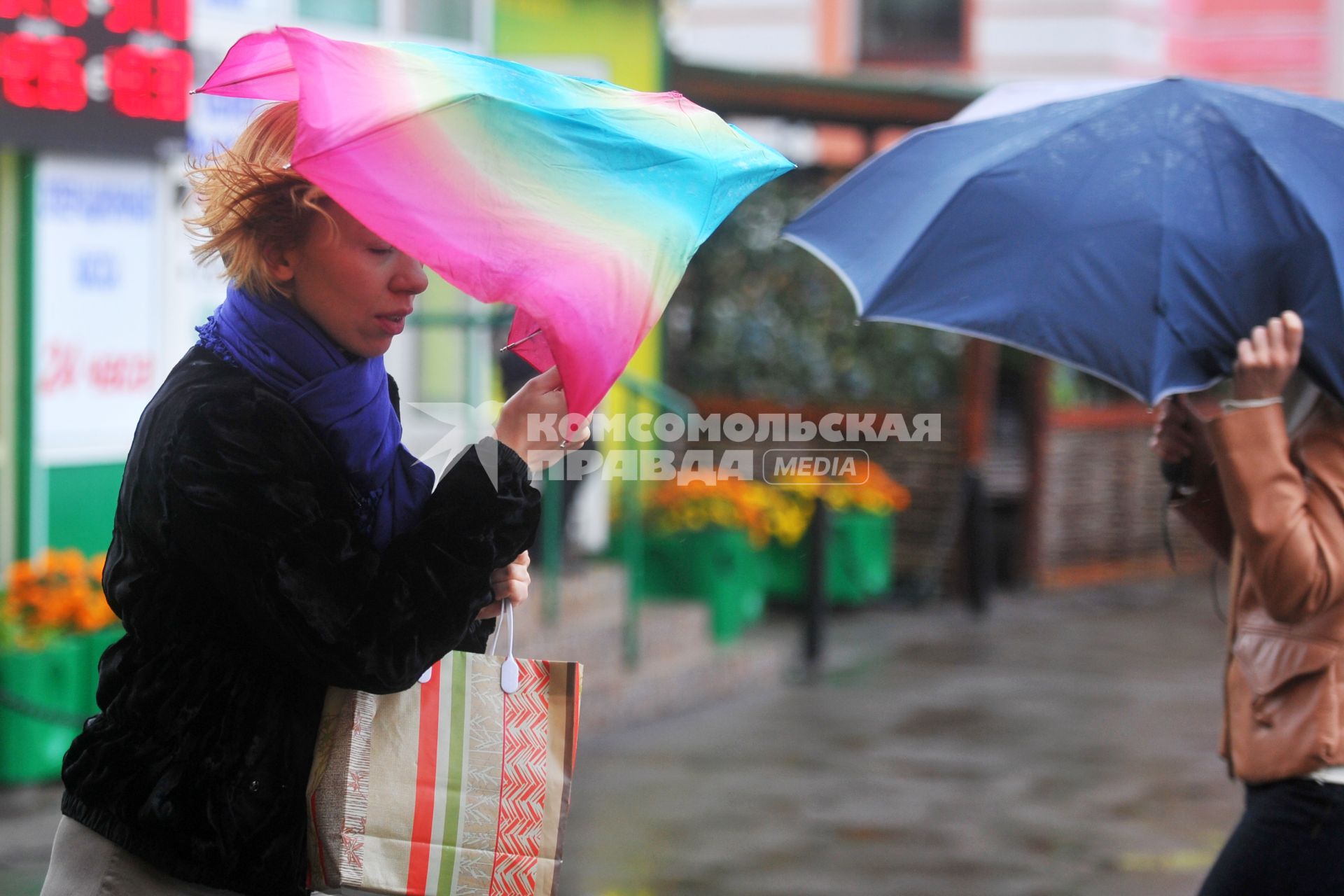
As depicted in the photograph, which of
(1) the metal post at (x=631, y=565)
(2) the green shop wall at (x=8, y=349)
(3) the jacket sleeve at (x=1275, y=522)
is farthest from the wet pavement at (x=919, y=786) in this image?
(3) the jacket sleeve at (x=1275, y=522)

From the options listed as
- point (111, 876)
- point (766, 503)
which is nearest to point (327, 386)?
point (111, 876)

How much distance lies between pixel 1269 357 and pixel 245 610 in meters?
1.73

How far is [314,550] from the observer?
1938 millimetres

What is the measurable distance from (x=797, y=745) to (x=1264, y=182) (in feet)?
17.7

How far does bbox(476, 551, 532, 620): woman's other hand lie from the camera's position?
7.00 ft

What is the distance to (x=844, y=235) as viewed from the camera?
321 cm

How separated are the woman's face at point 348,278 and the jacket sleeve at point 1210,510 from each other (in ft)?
5.72

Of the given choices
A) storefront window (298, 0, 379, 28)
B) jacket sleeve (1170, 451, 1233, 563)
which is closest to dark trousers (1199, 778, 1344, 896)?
jacket sleeve (1170, 451, 1233, 563)

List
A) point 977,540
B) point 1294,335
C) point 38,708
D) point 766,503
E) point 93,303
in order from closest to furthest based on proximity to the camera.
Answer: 1. point 1294,335
2. point 38,708
3. point 93,303
4. point 766,503
5. point 977,540

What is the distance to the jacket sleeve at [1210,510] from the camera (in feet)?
10.3

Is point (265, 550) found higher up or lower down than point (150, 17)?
lower down

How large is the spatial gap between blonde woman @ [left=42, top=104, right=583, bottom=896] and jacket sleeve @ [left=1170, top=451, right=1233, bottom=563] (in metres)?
1.58

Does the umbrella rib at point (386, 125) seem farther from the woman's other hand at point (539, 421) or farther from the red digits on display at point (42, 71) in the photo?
the red digits on display at point (42, 71)

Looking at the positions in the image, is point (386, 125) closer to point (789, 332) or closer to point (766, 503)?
point (766, 503)
